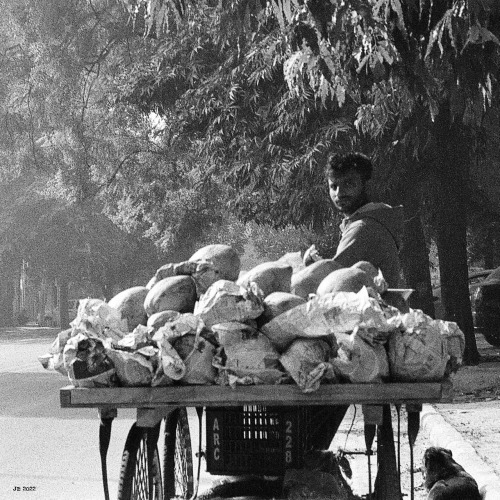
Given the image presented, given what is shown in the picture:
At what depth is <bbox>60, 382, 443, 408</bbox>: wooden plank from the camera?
409 centimetres

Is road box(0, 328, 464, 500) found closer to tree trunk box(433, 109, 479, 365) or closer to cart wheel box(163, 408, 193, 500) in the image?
cart wheel box(163, 408, 193, 500)

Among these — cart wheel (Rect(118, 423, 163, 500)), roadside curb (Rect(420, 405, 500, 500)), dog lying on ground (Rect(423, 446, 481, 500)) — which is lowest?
roadside curb (Rect(420, 405, 500, 500))

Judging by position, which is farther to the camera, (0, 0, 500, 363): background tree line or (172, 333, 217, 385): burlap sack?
(0, 0, 500, 363): background tree line

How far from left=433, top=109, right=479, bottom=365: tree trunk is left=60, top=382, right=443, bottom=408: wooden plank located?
11498 mm

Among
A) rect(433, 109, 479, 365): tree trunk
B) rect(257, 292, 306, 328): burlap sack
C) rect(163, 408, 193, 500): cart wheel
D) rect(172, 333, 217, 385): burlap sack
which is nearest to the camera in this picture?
rect(172, 333, 217, 385): burlap sack

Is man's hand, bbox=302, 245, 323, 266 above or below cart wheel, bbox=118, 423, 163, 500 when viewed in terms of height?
above

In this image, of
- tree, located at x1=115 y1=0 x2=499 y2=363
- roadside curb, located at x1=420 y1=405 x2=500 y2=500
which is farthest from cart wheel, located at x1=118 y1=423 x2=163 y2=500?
tree, located at x1=115 y1=0 x2=499 y2=363

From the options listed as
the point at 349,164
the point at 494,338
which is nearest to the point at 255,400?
the point at 349,164

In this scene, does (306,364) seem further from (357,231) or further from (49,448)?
(49,448)

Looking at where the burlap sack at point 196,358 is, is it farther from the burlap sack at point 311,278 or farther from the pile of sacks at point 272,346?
the burlap sack at point 311,278

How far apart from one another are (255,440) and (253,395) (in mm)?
744

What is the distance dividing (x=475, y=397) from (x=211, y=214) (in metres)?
10.9

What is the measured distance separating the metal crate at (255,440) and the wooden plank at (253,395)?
2.03 ft

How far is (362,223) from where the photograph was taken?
17.9 feet
